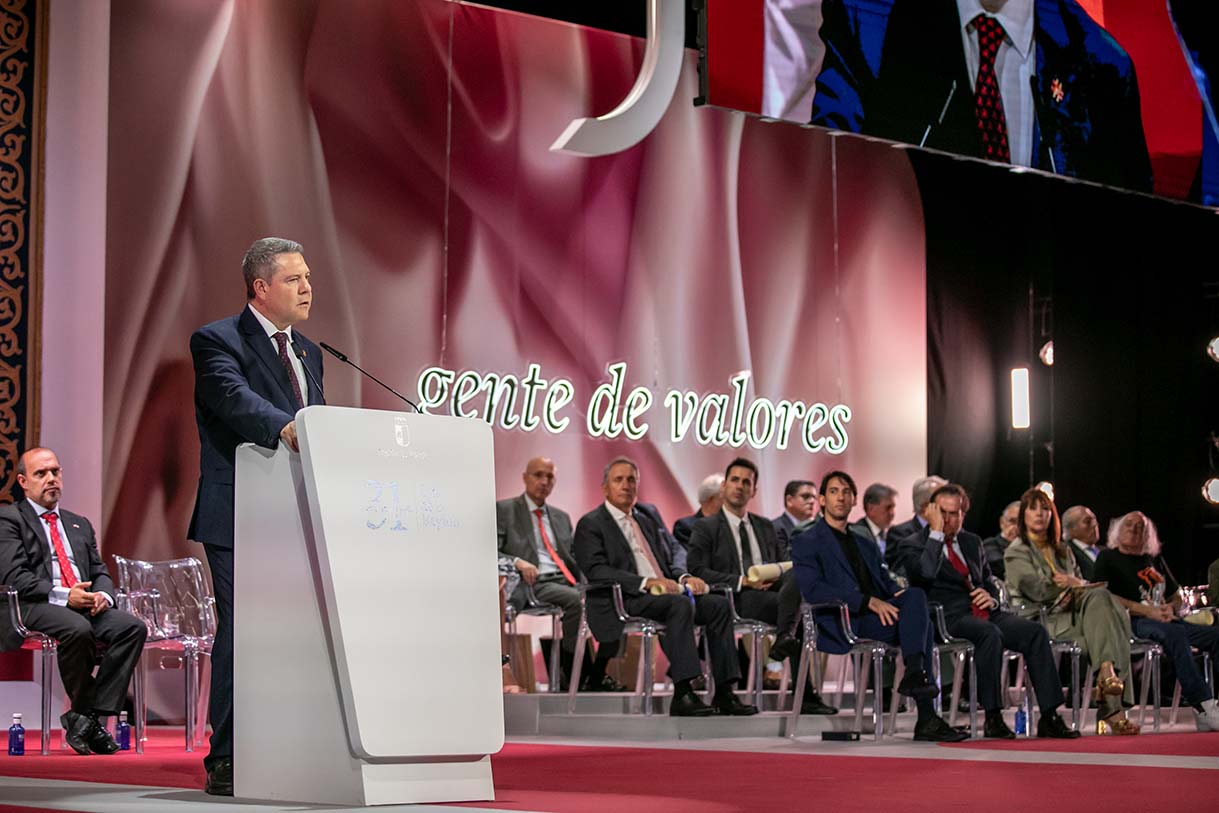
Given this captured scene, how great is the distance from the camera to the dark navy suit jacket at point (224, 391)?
3988 mm

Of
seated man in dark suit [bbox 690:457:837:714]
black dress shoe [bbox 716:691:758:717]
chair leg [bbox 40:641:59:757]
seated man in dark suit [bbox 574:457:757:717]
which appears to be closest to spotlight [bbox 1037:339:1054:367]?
seated man in dark suit [bbox 690:457:837:714]

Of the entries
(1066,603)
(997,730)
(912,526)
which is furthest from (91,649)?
(912,526)

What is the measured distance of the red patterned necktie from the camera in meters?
4.14

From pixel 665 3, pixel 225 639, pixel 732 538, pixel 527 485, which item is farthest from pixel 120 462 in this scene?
pixel 225 639

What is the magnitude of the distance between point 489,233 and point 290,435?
659 cm

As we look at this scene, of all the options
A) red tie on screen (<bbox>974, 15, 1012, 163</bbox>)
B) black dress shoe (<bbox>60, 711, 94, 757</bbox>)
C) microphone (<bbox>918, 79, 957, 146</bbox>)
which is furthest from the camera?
red tie on screen (<bbox>974, 15, 1012, 163</bbox>)

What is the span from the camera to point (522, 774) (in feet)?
16.0

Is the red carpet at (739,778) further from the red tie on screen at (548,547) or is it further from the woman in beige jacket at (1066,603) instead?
the red tie on screen at (548,547)

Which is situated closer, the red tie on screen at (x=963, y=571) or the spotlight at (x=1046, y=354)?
the red tie on screen at (x=963, y=571)

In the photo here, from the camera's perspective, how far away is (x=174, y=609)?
7.27m

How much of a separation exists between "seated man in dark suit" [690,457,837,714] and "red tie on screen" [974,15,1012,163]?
6.40 ft

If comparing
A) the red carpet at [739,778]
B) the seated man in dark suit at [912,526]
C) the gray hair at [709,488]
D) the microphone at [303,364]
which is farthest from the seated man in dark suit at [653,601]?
the microphone at [303,364]

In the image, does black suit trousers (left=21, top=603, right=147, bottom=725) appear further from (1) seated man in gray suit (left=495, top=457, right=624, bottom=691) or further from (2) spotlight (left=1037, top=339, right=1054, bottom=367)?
(2) spotlight (left=1037, top=339, right=1054, bottom=367)

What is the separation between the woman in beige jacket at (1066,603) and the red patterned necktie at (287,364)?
15.7 feet
